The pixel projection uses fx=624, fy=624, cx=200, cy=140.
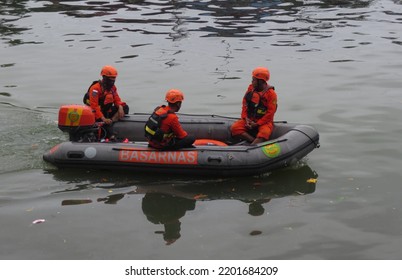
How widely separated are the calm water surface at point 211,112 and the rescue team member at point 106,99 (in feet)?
2.84

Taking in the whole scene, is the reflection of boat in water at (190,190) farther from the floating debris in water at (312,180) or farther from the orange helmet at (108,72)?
the orange helmet at (108,72)

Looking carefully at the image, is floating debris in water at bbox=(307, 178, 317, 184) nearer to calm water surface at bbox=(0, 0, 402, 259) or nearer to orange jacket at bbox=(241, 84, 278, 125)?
calm water surface at bbox=(0, 0, 402, 259)

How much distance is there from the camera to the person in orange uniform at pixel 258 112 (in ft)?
31.1

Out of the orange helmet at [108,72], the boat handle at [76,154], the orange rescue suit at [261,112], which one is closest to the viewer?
the boat handle at [76,154]

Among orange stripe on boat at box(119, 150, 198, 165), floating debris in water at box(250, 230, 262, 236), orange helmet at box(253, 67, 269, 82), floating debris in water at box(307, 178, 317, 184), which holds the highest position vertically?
orange helmet at box(253, 67, 269, 82)

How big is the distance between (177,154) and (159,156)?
0.25m

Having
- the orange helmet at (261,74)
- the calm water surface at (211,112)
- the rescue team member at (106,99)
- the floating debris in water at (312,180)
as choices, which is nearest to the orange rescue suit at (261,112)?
the orange helmet at (261,74)

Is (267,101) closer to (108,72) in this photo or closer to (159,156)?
(159,156)

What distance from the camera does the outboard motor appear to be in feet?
30.3

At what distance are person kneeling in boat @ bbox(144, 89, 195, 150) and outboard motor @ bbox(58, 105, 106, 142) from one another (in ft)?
3.63

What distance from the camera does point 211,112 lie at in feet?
39.8

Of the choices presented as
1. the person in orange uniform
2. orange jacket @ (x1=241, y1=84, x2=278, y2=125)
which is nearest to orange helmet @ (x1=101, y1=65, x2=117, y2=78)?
the person in orange uniform
